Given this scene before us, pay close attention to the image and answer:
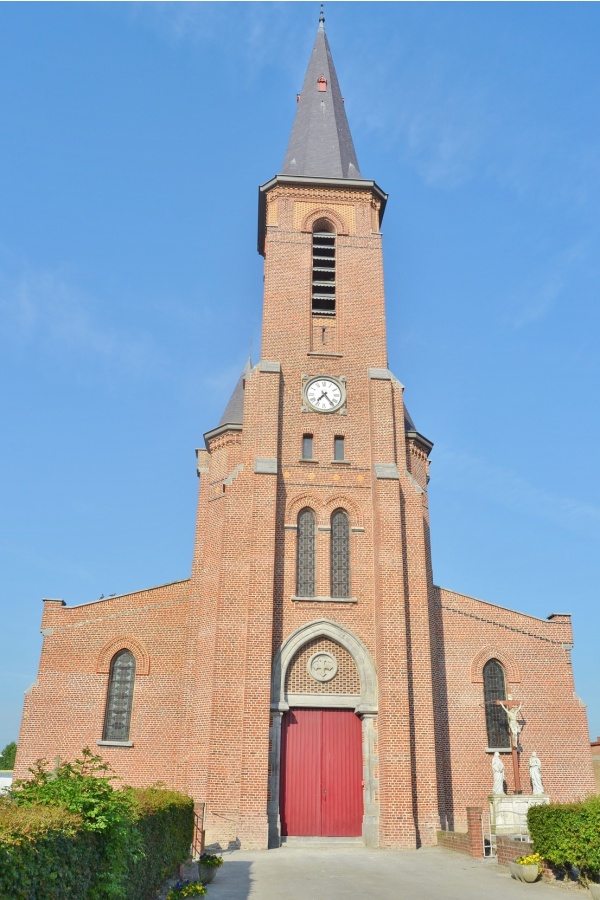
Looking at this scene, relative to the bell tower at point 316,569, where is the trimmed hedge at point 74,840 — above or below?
below

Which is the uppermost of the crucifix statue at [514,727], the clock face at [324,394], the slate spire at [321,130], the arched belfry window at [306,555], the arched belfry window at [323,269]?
the slate spire at [321,130]

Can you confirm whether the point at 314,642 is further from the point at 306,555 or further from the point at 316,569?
the point at 306,555

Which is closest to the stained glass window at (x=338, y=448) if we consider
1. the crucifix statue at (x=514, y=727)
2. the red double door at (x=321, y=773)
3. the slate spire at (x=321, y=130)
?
the red double door at (x=321, y=773)

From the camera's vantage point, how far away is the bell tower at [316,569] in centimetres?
1783

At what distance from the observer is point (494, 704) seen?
21234 mm

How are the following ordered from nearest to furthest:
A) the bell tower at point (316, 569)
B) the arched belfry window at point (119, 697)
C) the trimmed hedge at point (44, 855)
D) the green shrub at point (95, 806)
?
the trimmed hedge at point (44, 855), the green shrub at point (95, 806), the bell tower at point (316, 569), the arched belfry window at point (119, 697)

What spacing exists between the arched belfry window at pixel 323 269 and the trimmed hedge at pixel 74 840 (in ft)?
56.1

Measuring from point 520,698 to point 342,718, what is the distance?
5967 mm

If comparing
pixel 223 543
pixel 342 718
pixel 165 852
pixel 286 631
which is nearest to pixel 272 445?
pixel 223 543

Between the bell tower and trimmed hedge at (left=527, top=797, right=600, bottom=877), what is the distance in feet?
17.0

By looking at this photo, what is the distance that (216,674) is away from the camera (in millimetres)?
18344

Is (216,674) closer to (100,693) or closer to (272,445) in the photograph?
(100,693)

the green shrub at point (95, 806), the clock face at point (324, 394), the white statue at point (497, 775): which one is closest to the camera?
the green shrub at point (95, 806)

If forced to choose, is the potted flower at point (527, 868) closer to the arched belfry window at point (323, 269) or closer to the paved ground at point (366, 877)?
the paved ground at point (366, 877)
